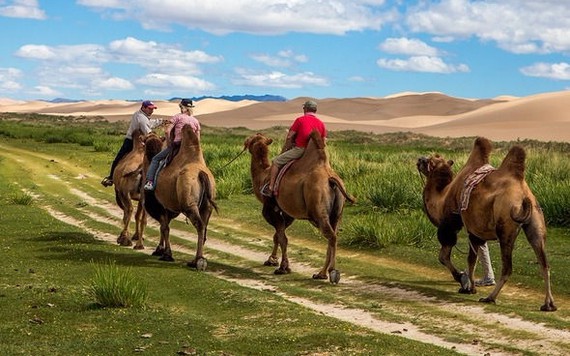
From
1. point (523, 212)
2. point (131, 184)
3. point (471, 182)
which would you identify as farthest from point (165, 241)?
point (523, 212)

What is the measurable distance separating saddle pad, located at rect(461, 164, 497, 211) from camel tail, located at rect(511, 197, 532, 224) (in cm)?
85

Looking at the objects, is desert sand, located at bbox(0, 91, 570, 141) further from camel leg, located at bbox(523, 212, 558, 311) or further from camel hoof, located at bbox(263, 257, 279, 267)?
camel leg, located at bbox(523, 212, 558, 311)

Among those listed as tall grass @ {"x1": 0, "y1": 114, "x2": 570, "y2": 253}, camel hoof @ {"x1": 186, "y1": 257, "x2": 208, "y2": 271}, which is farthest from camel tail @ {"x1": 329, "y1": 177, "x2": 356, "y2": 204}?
tall grass @ {"x1": 0, "y1": 114, "x2": 570, "y2": 253}

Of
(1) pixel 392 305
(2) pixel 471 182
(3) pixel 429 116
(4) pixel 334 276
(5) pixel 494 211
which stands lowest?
(1) pixel 392 305

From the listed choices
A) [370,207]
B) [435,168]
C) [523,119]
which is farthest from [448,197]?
[523,119]

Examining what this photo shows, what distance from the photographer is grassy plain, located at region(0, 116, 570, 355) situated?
8.31 meters

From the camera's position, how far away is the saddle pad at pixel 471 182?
35.3ft

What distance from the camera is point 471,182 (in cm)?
1080

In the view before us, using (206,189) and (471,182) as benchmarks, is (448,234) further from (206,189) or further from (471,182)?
(206,189)

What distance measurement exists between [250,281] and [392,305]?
2.53 m

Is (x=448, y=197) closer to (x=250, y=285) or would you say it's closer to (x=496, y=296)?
(x=496, y=296)

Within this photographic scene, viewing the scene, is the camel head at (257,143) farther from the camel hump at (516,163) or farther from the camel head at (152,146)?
the camel hump at (516,163)

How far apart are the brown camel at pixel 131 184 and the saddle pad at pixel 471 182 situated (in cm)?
654

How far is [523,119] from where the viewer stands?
116 m
